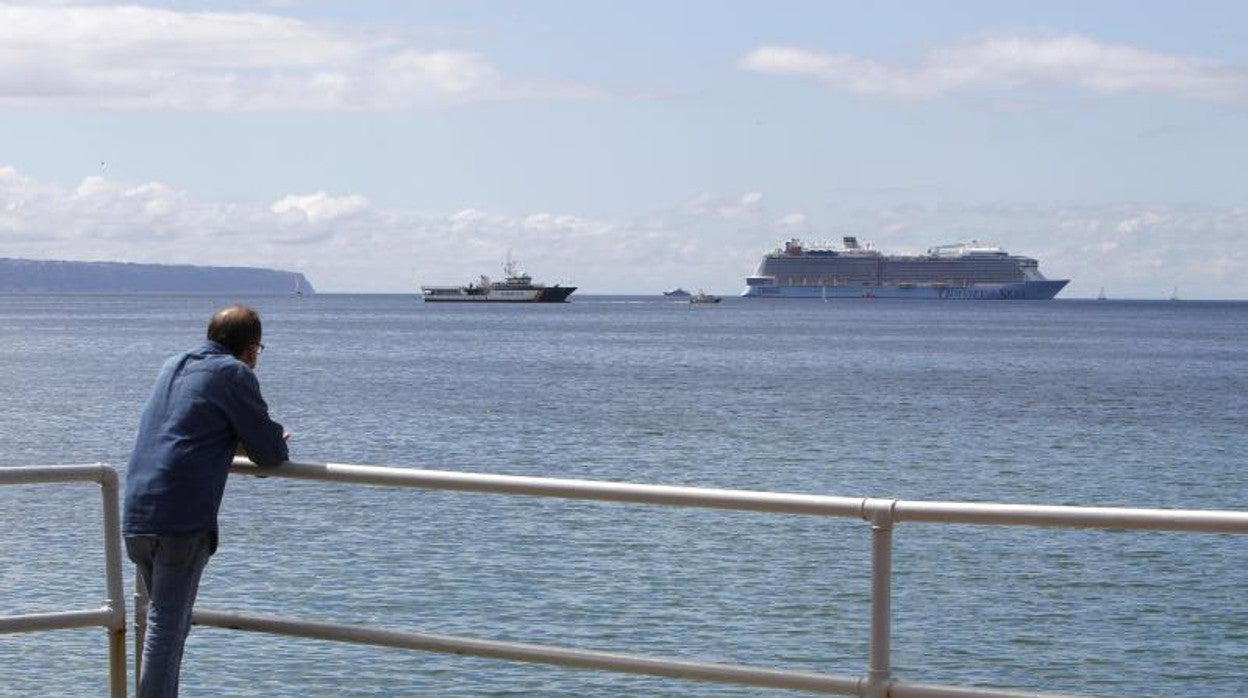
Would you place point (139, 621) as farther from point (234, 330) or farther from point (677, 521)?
point (677, 521)

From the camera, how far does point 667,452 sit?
138 ft

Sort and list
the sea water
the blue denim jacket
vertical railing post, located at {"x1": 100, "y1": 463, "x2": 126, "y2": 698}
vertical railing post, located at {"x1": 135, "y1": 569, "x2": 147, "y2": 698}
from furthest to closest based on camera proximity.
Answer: the sea water < vertical railing post, located at {"x1": 135, "y1": 569, "x2": 147, "y2": 698} < vertical railing post, located at {"x1": 100, "y1": 463, "x2": 126, "y2": 698} < the blue denim jacket

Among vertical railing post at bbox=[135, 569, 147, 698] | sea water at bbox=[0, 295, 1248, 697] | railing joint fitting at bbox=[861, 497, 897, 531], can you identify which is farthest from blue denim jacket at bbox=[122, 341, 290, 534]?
railing joint fitting at bbox=[861, 497, 897, 531]

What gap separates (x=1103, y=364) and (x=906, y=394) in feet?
110

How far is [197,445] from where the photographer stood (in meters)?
5.32

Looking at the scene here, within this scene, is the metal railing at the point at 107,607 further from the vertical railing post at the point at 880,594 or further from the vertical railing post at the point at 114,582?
the vertical railing post at the point at 880,594

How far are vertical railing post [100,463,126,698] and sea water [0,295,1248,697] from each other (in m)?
0.56

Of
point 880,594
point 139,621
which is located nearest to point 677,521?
point 139,621

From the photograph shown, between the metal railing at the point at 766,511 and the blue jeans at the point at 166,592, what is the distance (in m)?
0.26

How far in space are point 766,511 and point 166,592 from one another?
193 centimetres

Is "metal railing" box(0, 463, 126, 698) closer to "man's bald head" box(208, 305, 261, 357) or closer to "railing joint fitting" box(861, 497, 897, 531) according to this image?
"man's bald head" box(208, 305, 261, 357)

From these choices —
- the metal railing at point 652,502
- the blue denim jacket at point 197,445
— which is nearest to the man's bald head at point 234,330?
the blue denim jacket at point 197,445

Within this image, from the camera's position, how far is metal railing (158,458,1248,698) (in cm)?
429

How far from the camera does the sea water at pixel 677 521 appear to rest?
→ 23.2 ft
